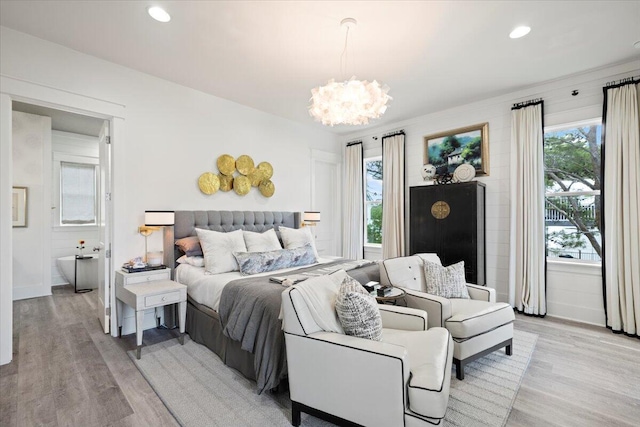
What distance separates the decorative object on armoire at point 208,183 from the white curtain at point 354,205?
2703mm

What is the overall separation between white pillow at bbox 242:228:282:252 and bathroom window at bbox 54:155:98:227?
13.8ft

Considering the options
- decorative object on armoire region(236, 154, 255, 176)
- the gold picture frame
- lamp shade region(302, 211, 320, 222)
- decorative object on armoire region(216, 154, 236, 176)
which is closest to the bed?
decorative object on armoire region(216, 154, 236, 176)

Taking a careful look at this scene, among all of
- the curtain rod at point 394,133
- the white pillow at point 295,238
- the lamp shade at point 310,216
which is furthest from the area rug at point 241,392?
the curtain rod at point 394,133

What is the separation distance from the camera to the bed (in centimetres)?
214

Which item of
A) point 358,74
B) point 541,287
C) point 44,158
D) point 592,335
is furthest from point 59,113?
point 592,335

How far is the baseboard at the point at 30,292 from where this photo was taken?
15.1 feet

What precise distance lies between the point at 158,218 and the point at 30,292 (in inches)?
130

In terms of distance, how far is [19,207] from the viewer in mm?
4734

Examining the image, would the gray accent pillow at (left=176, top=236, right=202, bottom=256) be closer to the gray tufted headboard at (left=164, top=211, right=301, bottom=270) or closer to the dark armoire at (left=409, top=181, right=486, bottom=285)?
the gray tufted headboard at (left=164, top=211, right=301, bottom=270)

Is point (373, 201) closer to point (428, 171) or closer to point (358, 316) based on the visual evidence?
point (428, 171)

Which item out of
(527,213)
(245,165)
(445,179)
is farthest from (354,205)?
(527,213)

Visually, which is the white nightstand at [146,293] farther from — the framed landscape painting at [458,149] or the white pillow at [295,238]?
the framed landscape painting at [458,149]

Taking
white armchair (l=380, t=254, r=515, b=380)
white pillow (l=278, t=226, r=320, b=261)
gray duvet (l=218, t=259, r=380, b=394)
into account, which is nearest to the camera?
gray duvet (l=218, t=259, r=380, b=394)

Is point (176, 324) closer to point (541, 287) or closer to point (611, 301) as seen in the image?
point (541, 287)
